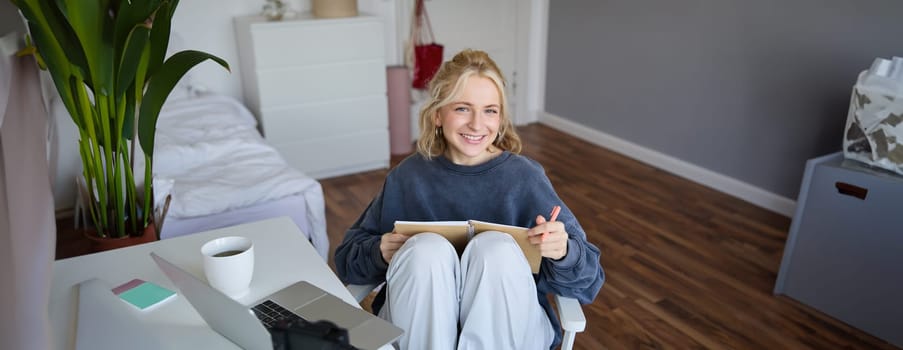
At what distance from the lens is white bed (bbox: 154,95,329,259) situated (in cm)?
227

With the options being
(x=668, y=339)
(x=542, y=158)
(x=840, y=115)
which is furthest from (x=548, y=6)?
(x=668, y=339)

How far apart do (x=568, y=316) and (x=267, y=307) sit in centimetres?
53

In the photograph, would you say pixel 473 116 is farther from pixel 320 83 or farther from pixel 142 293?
pixel 320 83

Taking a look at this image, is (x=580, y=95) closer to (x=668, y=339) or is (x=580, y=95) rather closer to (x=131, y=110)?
(x=668, y=339)

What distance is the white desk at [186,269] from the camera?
1.01 metres

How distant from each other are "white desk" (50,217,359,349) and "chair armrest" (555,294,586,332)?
390 mm

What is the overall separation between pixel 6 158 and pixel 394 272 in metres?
0.67

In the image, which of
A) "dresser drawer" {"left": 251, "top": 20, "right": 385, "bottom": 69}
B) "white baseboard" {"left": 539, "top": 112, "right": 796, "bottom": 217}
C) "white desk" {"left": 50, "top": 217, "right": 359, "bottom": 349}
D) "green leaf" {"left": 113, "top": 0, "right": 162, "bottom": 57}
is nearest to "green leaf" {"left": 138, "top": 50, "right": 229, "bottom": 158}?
"green leaf" {"left": 113, "top": 0, "right": 162, "bottom": 57}

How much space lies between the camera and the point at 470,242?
1247 mm

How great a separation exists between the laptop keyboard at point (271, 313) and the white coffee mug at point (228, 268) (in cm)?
6

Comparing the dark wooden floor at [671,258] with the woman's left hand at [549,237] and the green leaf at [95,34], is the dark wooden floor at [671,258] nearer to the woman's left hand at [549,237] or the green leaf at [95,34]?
the woman's left hand at [549,237]

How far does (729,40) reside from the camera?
3275mm

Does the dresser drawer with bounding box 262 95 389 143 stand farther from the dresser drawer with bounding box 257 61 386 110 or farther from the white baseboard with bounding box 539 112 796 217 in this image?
the white baseboard with bounding box 539 112 796 217

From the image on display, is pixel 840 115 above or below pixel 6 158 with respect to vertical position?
below
